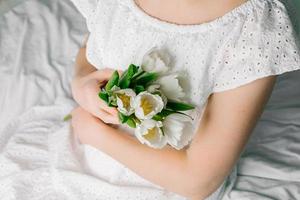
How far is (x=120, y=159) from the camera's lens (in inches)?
36.9

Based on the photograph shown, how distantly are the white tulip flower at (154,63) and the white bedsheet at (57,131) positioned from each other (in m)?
0.28

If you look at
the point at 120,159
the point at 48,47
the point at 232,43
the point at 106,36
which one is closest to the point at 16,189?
the point at 120,159

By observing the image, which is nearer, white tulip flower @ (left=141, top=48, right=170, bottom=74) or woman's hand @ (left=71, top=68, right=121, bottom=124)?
white tulip flower @ (left=141, top=48, right=170, bottom=74)

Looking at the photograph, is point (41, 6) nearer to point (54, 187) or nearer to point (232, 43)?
point (54, 187)

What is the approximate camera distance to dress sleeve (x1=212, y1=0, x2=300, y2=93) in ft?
2.57

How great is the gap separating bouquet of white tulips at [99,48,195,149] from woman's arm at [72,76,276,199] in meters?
0.07

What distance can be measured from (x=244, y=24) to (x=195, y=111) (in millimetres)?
190

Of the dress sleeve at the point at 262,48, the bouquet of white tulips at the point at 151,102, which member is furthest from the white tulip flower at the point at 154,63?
the dress sleeve at the point at 262,48

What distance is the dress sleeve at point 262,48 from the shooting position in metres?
0.78

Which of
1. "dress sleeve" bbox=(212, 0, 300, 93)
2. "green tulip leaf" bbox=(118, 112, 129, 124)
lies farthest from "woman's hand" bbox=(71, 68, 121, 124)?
"dress sleeve" bbox=(212, 0, 300, 93)

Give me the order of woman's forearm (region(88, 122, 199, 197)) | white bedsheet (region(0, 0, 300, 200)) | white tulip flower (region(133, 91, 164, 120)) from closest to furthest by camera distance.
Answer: white tulip flower (region(133, 91, 164, 120)) < woman's forearm (region(88, 122, 199, 197)) < white bedsheet (region(0, 0, 300, 200))

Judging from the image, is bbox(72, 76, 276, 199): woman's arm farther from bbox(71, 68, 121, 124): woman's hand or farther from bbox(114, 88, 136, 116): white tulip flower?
bbox(114, 88, 136, 116): white tulip flower

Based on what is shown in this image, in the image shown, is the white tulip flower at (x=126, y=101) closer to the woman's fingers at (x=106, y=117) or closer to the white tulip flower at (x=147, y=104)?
the white tulip flower at (x=147, y=104)

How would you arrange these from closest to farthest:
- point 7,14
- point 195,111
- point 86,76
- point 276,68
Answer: point 276,68
point 195,111
point 86,76
point 7,14
